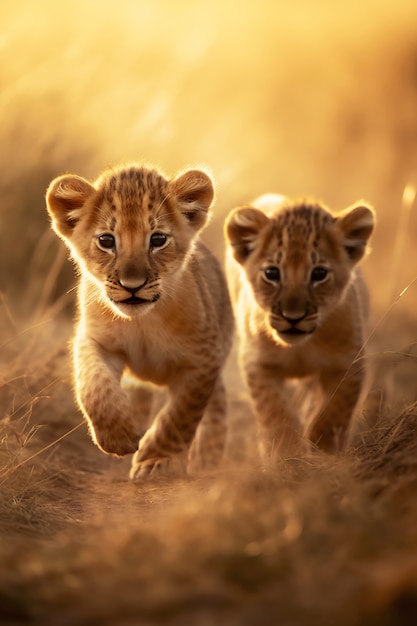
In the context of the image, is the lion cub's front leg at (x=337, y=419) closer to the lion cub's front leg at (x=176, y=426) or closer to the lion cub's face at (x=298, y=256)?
the lion cub's face at (x=298, y=256)

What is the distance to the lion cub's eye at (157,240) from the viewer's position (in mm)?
4539

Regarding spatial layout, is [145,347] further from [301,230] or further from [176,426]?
[301,230]

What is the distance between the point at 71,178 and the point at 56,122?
7.97ft

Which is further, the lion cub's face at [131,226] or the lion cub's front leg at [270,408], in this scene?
the lion cub's front leg at [270,408]

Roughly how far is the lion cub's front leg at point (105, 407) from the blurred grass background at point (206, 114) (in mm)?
1470

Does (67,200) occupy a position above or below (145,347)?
above

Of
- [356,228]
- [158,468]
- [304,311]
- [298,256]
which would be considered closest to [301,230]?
[298,256]

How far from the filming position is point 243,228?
5281mm

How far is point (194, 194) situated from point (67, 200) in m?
0.66

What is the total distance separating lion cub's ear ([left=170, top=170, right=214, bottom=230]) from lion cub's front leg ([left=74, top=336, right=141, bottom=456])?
2.98 feet

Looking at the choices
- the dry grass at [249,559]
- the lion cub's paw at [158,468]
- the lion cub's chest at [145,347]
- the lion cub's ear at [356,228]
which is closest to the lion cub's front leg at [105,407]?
the lion cub's chest at [145,347]

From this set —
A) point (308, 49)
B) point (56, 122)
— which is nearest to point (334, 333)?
point (56, 122)

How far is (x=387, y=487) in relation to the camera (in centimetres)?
289

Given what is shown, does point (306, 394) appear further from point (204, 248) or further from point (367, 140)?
point (367, 140)
